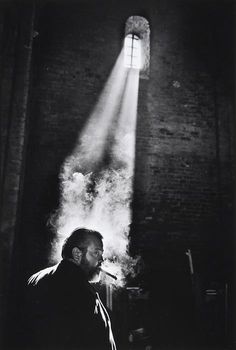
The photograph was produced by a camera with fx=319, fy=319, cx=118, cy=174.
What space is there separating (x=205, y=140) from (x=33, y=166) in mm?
3590

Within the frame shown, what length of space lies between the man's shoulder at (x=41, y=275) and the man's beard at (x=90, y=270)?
0.49 meters

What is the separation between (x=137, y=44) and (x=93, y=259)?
4.69 meters

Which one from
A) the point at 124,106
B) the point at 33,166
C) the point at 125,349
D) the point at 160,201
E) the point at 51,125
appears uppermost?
the point at 124,106

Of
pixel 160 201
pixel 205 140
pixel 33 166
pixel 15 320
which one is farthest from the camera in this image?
pixel 205 140

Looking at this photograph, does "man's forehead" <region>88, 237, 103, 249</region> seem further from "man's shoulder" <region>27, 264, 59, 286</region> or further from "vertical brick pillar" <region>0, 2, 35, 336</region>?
"vertical brick pillar" <region>0, 2, 35, 336</region>

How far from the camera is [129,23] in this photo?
7.02 metres

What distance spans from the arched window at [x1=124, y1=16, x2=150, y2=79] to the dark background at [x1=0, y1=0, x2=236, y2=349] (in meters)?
0.15

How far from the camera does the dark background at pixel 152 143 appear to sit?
17.9 ft

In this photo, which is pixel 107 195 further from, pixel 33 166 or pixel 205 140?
pixel 205 140

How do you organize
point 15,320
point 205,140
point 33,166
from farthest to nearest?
point 205,140 → point 33,166 → point 15,320

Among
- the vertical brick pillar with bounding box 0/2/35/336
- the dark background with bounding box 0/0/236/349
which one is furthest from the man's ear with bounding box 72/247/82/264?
the vertical brick pillar with bounding box 0/2/35/336

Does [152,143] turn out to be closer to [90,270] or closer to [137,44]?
[137,44]

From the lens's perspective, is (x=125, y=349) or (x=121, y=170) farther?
(x=121, y=170)

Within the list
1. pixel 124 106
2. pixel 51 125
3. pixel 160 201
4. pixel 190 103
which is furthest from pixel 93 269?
pixel 190 103
